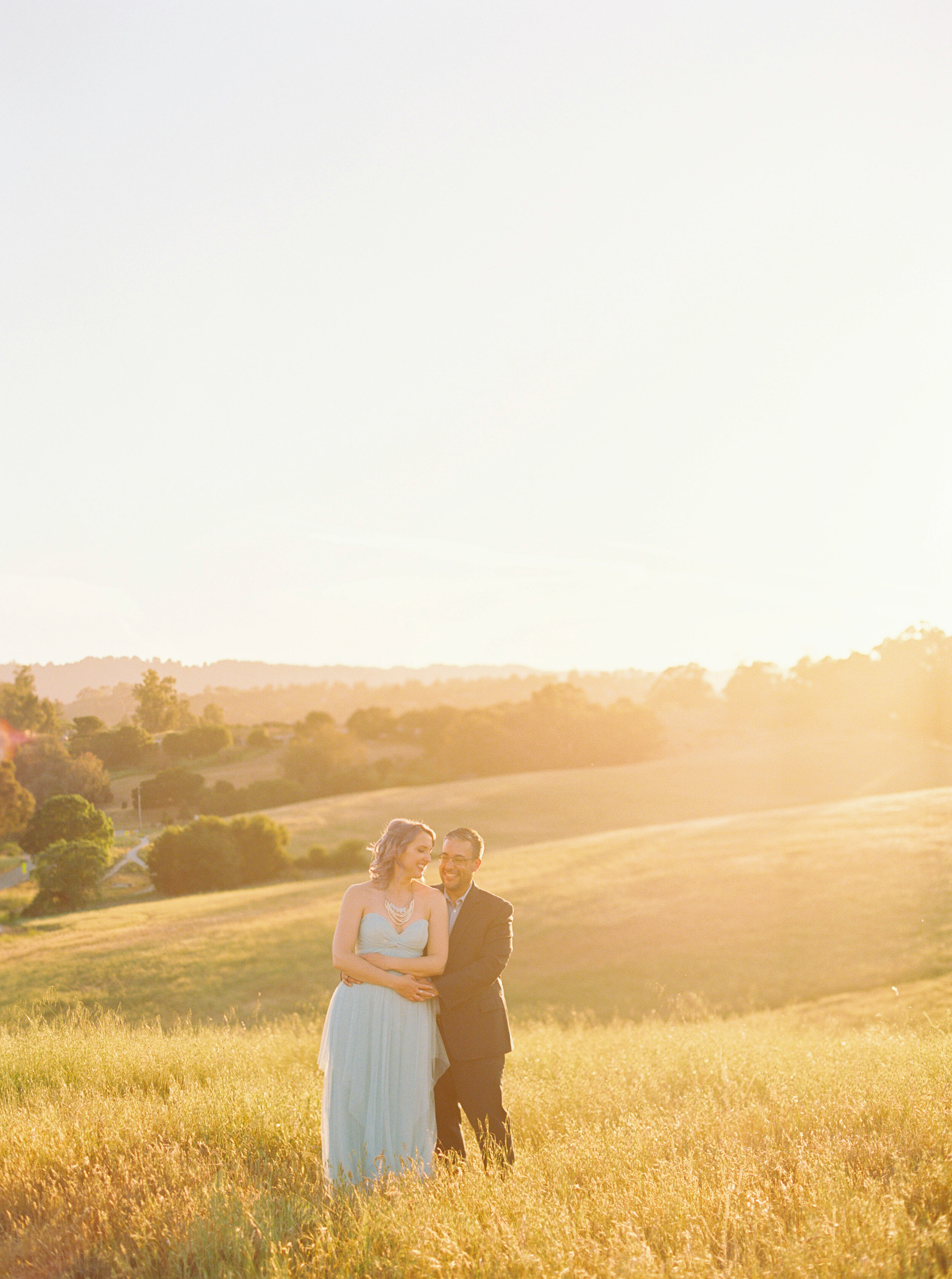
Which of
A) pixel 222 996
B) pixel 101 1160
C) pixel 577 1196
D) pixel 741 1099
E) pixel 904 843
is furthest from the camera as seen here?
pixel 904 843

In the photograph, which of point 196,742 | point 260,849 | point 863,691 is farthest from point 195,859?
point 863,691

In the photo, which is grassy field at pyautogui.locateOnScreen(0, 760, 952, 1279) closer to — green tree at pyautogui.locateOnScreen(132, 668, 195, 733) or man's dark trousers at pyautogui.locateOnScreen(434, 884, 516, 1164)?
man's dark trousers at pyautogui.locateOnScreen(434, 884, 516, 1164)

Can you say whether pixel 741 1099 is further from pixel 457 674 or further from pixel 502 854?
pixel 457 674

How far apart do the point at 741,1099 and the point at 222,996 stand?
1431cm

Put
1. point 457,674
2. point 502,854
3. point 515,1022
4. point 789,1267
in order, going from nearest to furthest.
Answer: point 789,1267
point 515,1022
point 502,854
point 457,674

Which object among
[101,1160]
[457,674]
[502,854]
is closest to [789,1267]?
[101,1160]

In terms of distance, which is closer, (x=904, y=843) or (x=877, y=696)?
(x=904, y=843)

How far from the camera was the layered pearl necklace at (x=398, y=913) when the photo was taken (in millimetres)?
4820

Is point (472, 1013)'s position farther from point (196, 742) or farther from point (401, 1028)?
point (196, 742)

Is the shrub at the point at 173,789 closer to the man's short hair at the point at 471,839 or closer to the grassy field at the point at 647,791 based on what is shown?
the man's short hair at the point at 471,839

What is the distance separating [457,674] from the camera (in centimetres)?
6862

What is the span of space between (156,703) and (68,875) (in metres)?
9.05

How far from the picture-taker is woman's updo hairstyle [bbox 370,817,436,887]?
15.5 ft

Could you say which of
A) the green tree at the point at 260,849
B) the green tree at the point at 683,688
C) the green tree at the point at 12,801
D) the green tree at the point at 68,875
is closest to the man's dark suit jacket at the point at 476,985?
the green tree at the point at 12,801
